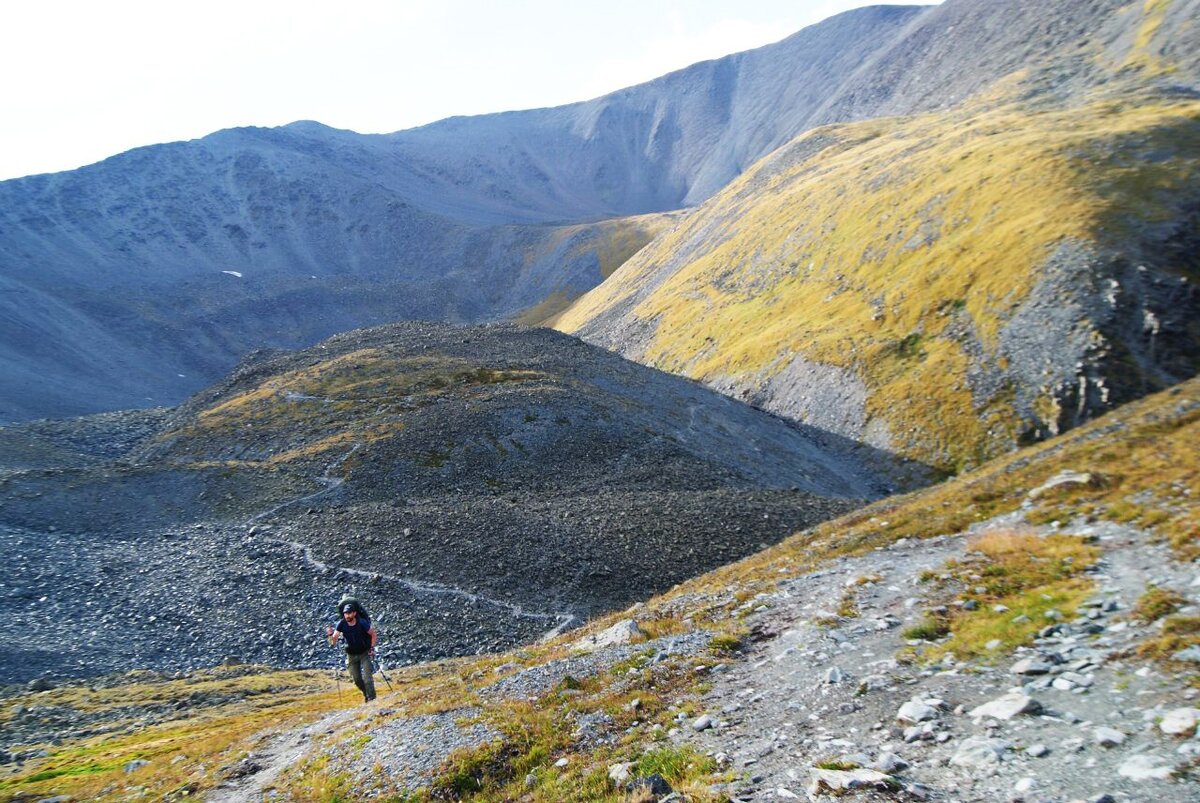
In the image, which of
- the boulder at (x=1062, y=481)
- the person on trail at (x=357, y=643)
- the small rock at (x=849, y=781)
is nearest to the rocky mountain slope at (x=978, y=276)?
the boulder at (x=1062, y=481)

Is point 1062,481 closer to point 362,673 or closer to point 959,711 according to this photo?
point 959,711

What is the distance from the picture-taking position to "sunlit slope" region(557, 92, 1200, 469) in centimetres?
5669

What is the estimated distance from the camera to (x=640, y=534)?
131ft

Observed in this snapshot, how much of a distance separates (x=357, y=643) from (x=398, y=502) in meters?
24.4

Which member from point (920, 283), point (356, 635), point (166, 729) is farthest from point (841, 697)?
point (920, 283)

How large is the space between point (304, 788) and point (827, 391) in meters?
64.7

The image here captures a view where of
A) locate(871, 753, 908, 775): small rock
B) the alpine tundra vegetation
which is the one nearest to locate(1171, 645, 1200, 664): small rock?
the alpine tundra vegetation

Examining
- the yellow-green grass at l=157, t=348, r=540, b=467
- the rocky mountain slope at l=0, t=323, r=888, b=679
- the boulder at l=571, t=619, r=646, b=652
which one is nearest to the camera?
the boulder at l=571, t=619, r=646, b=652

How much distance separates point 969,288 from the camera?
223ft

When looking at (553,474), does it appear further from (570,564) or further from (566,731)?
(566,731)

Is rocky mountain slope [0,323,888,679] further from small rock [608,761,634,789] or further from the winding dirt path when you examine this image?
small rock [608,761,634,789]

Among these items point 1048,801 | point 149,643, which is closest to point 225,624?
point 149,643

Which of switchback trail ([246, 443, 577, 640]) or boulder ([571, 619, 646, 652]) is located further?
switchback trail ([246, 443, 577, 640])

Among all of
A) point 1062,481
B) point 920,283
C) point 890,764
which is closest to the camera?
point 890,764
